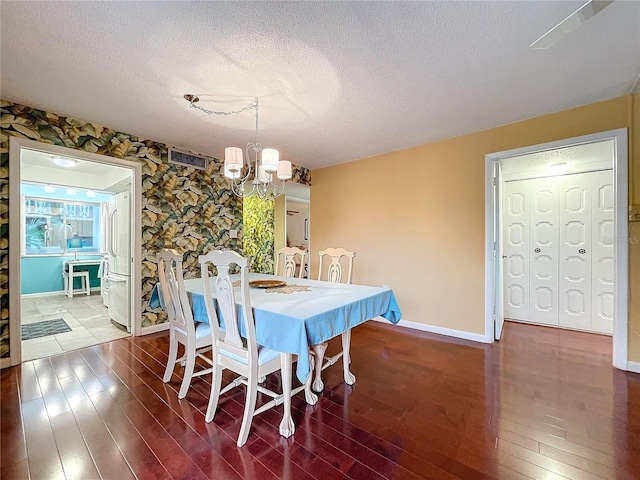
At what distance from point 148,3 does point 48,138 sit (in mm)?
2130

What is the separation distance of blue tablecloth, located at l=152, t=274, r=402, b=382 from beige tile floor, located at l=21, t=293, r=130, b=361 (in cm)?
180

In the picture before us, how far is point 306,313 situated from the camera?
1593 mm

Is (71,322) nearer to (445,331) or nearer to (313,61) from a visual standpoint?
(313,61)

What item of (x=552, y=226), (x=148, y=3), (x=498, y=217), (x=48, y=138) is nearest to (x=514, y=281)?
(x=552, y=226)

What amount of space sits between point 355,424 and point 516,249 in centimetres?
361

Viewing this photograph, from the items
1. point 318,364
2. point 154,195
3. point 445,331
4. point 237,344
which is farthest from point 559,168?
point 154,195

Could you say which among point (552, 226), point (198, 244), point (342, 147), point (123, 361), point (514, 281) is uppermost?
point (342, 147)

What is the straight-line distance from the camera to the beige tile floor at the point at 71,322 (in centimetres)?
292

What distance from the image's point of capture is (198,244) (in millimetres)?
3859

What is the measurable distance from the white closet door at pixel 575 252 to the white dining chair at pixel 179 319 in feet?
14.3

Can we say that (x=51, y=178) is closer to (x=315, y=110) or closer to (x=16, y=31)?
(x=16, y=31)

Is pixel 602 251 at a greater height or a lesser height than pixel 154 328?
greater

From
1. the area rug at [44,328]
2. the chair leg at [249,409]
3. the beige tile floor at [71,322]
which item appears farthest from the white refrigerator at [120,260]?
the chair leg at [249,409]

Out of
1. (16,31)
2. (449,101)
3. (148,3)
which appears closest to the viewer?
(148,3)
